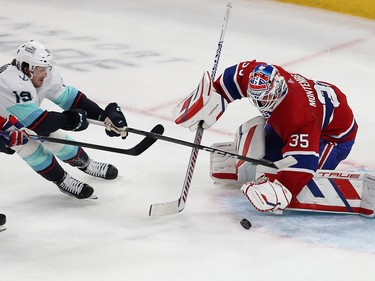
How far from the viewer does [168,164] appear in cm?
418

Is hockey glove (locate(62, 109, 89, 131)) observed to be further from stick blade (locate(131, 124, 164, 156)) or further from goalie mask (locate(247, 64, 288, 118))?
goalie mask (locate(247, 64, 288, 118))

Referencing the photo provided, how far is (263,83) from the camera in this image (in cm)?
348

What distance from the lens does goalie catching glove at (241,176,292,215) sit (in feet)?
11.2

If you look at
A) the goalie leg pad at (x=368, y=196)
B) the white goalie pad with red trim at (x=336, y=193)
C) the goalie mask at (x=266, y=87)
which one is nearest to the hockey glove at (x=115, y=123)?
the goalie mask at (x=266, y=87)

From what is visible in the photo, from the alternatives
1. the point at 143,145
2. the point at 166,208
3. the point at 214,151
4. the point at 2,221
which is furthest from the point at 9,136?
the point at 214,151

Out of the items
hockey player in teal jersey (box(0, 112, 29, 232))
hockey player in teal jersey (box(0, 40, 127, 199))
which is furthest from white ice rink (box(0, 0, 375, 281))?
hockey player in teal jersey (box(0, 112, 29, 232))

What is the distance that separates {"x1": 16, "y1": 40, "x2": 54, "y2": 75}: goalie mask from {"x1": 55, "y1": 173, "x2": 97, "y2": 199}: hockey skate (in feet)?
1.49

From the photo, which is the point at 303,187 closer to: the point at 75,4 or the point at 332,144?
the point at 332,144

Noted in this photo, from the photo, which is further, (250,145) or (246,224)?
(250,145)

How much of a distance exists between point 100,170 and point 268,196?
0.86 m

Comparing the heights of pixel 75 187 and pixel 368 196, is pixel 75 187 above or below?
below

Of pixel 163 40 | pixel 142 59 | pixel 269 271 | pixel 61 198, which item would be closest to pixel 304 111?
pixel 269 271

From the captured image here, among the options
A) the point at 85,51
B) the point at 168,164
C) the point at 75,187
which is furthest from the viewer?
the point at 85,51

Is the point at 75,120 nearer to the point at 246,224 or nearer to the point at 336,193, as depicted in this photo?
the point at 246,224
